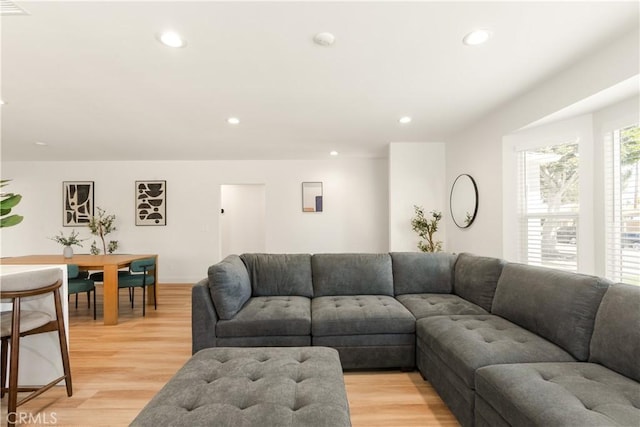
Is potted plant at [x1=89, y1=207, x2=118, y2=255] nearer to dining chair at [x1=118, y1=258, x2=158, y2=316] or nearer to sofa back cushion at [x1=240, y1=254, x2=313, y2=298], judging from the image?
dining chair at [x1=118, y1=258, x2=158, y2=316]

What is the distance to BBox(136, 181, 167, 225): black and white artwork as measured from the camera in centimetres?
605

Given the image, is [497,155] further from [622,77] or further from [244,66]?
[244,66]

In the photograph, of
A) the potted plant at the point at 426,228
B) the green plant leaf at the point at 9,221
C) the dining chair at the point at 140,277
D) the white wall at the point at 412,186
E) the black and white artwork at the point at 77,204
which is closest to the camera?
the green plant leaf at the point at 9,221

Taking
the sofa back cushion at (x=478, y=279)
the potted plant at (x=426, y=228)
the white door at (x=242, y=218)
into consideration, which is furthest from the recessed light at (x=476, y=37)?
the white door at (x=242, y=218)

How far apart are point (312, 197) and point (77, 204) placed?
4664 mm

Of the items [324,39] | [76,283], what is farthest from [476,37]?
[76,283]

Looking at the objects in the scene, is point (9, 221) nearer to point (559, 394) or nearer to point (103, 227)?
point (559, 394)

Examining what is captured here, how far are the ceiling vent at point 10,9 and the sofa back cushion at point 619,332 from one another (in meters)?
3.62

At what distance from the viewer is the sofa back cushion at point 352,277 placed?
3.10 m

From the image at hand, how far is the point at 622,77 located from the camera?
2055 mm

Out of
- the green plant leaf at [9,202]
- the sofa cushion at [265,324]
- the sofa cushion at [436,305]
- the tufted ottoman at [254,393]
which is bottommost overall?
the sofa cushion at [265,324]

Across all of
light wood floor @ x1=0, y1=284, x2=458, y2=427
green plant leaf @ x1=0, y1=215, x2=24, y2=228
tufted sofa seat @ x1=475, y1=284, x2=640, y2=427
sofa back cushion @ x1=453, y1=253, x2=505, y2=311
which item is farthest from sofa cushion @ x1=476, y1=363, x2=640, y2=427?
green plant leaf @ x1=0, y1=215, x2=24, y2=228

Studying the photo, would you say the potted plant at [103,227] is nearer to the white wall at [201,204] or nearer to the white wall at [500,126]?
the white wall at [201,204]

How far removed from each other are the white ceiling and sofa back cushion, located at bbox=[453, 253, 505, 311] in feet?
5.33
